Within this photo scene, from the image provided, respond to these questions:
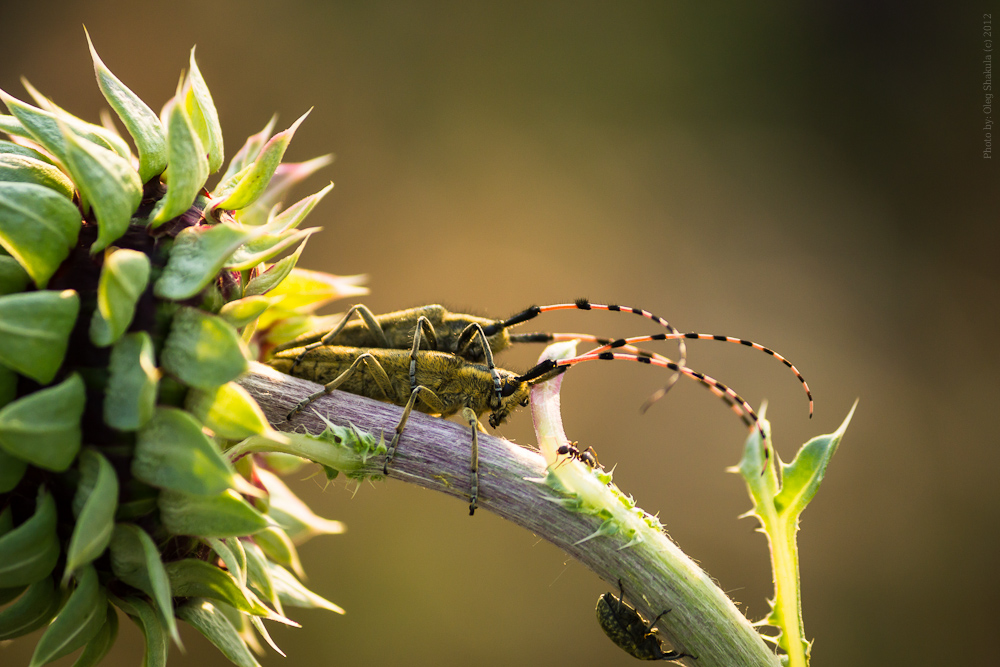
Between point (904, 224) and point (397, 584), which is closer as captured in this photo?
point (397, 584)

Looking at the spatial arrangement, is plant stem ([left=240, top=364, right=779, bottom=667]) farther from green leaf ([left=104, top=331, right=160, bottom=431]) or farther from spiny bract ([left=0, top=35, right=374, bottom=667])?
green leaf ([left=104, top=331, right=160, bottom=431])

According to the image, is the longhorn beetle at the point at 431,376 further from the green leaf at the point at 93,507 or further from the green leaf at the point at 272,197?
the green leaf at the point at 93,507

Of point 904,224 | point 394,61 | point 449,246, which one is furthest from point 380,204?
point 904,224

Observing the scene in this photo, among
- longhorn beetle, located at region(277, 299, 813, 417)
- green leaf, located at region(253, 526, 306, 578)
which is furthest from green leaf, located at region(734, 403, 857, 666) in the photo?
green leaf, located at region(253, 526, 306, 578)

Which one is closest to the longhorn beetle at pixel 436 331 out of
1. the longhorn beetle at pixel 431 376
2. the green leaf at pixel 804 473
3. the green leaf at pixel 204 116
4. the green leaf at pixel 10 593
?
the longhorn beetle at pixel 431 376

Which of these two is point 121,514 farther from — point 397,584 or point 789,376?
point 789,376

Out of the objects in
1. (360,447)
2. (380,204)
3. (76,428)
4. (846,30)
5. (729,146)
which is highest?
(846,30)
